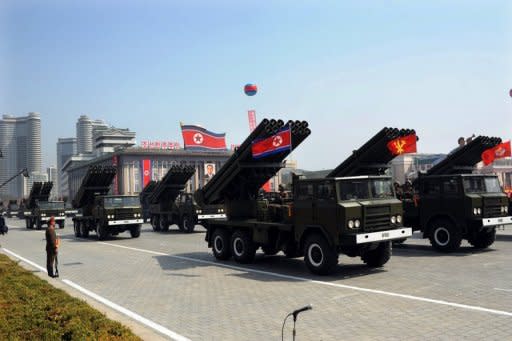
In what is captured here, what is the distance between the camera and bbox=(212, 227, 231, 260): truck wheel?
14266 millimetres

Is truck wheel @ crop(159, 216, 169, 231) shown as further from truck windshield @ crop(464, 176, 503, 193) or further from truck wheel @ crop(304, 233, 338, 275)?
truck windshield @ crop(464, 176, 503, 193)

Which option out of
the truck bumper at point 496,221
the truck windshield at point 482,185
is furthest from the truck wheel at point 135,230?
the truck bumper at point 496,221

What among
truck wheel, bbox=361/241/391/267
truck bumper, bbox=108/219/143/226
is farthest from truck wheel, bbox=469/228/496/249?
truck bumper, bbox=108/219/143/226

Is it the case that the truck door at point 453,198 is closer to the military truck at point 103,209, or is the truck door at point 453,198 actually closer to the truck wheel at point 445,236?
the truck wheel at point 445,236

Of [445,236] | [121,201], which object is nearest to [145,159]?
[121,201]

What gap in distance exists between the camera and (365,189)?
11.4m

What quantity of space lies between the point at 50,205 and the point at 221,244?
25132 millimetres

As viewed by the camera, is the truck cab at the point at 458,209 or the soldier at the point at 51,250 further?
the truck cab at the point at 458,209

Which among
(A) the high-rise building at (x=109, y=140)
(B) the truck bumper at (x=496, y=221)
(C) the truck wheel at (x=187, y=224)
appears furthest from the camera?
(A) the high-rise building at (x=109, y=140)

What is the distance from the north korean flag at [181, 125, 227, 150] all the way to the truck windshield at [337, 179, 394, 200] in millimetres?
69920

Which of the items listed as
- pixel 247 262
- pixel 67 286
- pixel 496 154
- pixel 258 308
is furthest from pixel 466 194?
pixel 67 286

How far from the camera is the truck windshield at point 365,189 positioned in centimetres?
1109

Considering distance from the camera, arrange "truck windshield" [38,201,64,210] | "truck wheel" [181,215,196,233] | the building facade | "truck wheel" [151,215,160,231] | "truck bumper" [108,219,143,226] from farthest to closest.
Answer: the building facade < "truck windshield" [38,201,64,210] < "truck wheel" [151,215,160,231] < "truck wheel" [181,215,196,233] < "truck bumper" [108,219,143,226]

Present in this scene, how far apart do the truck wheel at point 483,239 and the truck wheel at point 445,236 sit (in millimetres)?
1124
